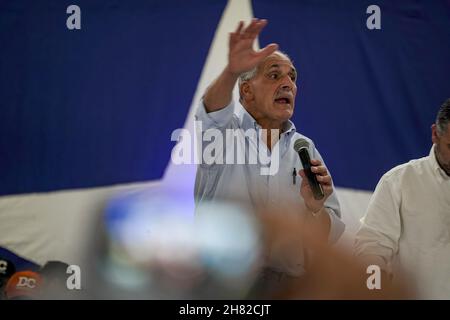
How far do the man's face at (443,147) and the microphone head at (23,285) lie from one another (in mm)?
1555

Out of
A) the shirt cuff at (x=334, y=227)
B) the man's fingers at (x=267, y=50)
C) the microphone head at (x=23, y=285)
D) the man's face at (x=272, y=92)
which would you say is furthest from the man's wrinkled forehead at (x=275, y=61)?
the microphone head at (x=23, y=285)

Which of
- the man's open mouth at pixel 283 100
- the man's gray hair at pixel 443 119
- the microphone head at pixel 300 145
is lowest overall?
the microphone head at pixel 300 145

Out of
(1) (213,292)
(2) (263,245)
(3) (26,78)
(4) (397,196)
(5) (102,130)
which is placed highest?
(3) (26,78)

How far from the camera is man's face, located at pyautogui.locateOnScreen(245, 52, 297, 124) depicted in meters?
2.27

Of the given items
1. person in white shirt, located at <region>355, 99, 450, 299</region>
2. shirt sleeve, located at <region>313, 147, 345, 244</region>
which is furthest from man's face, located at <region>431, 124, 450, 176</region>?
shirt sleeve, located at <region>313, 147, 345, 244</region>

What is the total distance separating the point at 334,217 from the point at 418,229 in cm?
29

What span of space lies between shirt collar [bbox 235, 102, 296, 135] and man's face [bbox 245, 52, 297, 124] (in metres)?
0.03

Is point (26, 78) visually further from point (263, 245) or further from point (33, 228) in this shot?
point (263, 245)

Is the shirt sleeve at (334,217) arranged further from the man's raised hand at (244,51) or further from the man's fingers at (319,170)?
the man's raised hand at (244,51)

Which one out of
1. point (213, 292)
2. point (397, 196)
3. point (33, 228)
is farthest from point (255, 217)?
point (33, 228)

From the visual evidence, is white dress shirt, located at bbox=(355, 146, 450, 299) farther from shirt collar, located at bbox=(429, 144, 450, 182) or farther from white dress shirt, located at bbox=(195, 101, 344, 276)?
white dress shirt, located at bbox=(195, 101, 344, 276)

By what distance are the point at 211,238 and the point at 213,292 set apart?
20cm

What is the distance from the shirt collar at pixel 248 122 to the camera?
2.26m

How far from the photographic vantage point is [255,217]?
222 centimetres
